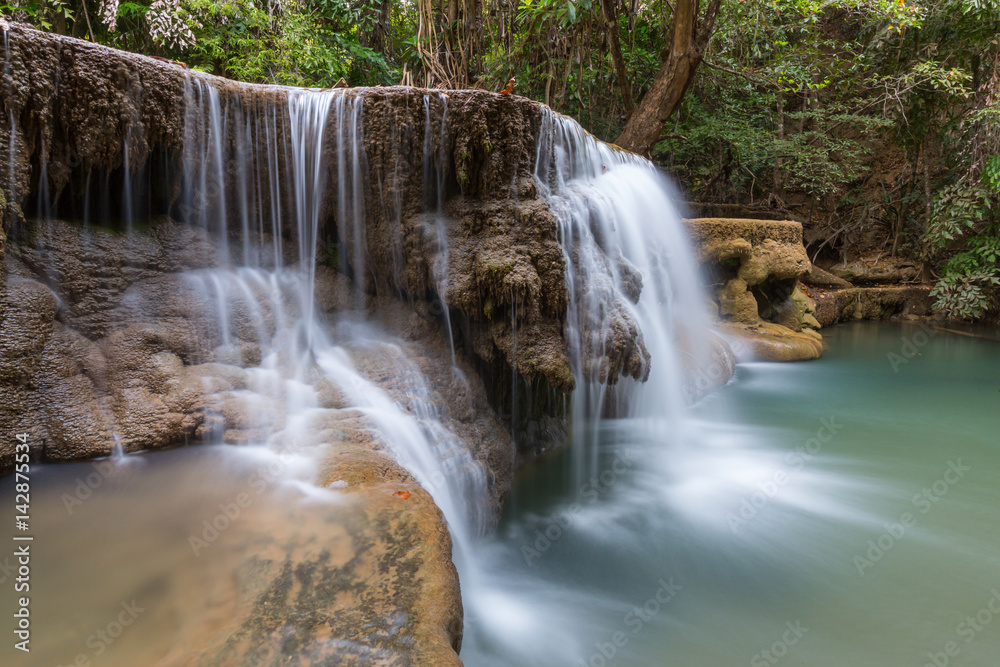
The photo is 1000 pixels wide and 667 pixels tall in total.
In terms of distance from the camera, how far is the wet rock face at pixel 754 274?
8.16 meters

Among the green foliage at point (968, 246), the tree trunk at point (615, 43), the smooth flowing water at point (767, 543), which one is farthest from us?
the green foliage at point (968, 246)

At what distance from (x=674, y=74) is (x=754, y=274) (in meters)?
3.42

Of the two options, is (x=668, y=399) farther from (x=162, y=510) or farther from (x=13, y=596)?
(x=13, y=596)

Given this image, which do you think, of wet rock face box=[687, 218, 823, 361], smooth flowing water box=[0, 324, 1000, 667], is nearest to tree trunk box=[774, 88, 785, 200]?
wet rock face box=[687, 218, 823, 361]

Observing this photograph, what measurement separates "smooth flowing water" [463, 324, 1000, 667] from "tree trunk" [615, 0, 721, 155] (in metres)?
4.88

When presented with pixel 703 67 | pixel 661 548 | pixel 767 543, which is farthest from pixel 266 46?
pixel 767 543

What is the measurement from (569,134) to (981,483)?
4.73 m

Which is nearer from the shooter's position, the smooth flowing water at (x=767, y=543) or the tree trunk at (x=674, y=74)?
the smooth flowing water at (x=767, y=543)

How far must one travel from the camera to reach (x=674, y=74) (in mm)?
8570

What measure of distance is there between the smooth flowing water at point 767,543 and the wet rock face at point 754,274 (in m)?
2.11

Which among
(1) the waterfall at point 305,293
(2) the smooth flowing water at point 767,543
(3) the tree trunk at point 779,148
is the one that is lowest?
(2) the smooth flowing water at point 767,543

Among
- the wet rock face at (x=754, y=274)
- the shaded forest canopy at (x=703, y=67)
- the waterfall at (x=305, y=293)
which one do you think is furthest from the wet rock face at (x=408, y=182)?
the wet rock face at (x=754, y=274)

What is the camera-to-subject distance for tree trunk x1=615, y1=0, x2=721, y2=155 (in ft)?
27.0

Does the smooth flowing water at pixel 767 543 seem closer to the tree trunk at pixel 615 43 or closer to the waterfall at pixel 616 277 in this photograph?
the waterfall at pixel 616 277
